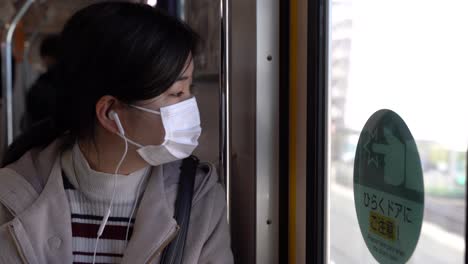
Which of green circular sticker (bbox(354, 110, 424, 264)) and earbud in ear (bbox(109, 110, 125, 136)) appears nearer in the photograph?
green circular sticker (bbox(354, 110, 424, 264))

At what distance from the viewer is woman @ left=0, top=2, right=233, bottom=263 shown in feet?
4.06

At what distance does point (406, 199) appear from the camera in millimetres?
Answer: 898

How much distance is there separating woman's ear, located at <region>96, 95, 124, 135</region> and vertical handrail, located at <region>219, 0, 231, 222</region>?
346 millimetres

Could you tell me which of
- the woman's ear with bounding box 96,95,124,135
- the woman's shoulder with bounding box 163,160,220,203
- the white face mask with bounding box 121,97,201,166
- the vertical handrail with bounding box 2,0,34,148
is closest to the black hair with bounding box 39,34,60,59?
the woman's ear with bounding box 96,95,124,135

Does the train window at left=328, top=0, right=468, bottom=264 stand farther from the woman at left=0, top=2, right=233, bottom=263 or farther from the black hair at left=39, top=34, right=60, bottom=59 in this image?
the black hair at left=39, top=34, right=60, bottom=59

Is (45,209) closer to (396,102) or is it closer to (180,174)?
(180,174)

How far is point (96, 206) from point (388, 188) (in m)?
0.78

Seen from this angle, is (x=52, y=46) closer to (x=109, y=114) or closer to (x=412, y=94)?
(x=109, y=114)

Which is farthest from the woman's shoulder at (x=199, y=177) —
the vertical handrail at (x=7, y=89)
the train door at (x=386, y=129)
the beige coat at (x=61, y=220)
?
the vertical handrail at (x=7, y=89)

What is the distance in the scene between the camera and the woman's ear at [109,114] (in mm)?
1291

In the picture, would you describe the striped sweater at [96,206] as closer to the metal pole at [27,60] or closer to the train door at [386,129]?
the train door at [386,129]


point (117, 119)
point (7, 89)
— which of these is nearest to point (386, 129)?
point (117, 119)

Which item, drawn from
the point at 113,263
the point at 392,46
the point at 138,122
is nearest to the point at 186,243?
the point at 113,263

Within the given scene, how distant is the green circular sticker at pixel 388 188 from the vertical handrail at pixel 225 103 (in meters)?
0.51
